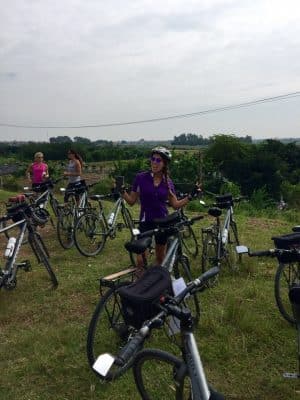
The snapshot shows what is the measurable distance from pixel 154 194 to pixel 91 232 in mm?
2772

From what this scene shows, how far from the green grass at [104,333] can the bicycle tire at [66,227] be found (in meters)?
1.21

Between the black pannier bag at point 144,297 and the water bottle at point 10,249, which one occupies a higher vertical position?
the black pannier bag at point 144,297

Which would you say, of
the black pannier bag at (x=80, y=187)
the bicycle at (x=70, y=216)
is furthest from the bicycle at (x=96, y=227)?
the black pannier bag at (x=80, y=187)

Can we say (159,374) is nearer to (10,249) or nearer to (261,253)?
(261,253)

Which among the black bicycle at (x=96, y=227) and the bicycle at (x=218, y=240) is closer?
the bicycle at (x=218, y=240)

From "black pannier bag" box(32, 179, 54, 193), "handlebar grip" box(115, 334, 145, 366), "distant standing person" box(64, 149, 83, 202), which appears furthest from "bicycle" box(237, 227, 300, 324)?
"distant standing person" box(64, 149, 83, 202)

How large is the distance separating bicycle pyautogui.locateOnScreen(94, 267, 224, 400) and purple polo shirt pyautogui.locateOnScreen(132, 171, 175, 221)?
224cm

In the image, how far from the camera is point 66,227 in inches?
303

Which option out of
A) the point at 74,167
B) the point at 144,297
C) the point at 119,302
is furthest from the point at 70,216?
the point at 144,297

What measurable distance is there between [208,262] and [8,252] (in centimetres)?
252

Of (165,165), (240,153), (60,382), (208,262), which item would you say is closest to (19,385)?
(60,382)

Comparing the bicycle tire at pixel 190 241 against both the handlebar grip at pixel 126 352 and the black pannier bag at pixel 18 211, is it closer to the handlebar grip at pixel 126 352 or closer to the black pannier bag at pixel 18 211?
the black pannier bag at pixel 18 211

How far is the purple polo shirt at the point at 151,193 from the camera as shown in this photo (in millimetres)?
4789

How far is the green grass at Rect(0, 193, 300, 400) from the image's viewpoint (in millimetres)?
3496
